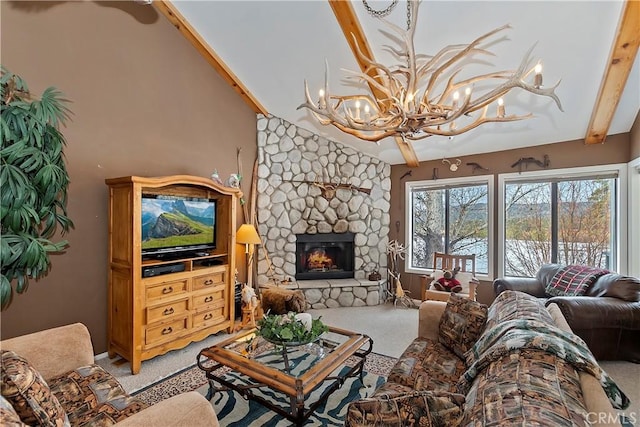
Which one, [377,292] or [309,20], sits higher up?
[309,20]

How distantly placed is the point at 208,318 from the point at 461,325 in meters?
2.72

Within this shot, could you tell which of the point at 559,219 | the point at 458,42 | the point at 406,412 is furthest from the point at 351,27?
the point at 559,219

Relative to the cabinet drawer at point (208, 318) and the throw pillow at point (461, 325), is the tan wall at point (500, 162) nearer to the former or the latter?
the throw pillow at point (461, 325)

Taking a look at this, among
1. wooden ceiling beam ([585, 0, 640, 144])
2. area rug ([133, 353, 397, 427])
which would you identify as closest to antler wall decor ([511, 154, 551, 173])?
wooden ceiling beam ([585, 0, 640, 144])

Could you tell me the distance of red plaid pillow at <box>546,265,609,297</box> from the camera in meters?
3.39

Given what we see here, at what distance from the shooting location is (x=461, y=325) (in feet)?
7.59

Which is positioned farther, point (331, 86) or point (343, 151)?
point (343, 151)

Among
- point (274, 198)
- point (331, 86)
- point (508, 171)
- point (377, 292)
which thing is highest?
point (331, 86)

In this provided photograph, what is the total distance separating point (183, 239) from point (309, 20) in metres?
2.81

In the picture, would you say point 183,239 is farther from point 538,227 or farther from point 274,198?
point 538,227

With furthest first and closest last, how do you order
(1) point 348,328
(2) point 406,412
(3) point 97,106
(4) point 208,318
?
(1) point 348,328 < (4) point 208,318 < (3) point 97,106 < (2) point 406,412

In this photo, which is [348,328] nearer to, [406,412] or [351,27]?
[406,412]

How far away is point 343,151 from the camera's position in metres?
5.43

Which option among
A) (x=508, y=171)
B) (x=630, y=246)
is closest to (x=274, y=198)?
(x=508, y=171)
